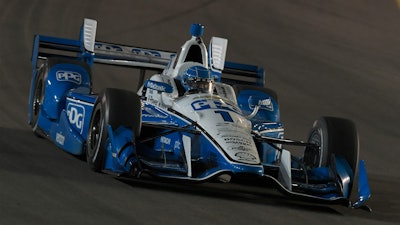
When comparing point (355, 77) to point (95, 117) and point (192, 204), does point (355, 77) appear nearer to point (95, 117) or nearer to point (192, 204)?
point (95, 117)

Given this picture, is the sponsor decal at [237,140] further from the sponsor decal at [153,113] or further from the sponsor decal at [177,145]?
the sponsor decal at [153,113]

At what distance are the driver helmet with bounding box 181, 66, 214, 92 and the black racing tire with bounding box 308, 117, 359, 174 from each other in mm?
1268

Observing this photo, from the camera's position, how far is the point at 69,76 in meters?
13.5

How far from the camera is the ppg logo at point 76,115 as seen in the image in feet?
40.5

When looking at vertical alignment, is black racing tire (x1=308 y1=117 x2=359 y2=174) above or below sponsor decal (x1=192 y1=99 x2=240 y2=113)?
below

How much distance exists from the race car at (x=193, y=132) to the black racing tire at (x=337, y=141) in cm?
1

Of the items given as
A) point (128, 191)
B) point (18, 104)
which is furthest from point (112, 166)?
point (18, 104)

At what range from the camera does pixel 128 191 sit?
10.1 metres

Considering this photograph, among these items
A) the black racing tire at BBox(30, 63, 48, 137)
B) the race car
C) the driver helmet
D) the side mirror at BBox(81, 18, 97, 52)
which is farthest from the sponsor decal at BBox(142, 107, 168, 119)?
the side mirror at BBox(81, 18, 97, 52)

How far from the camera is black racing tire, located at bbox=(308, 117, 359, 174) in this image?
1132 centimetres

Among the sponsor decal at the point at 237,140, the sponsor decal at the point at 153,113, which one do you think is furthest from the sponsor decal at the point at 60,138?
the sponsor decal at the point at 237,140

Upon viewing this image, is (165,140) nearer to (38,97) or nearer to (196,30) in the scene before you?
(196,30)

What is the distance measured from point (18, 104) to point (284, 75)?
678cm

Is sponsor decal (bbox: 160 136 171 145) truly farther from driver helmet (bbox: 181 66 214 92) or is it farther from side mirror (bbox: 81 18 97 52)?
side mirror (bbox: 81 18 97 52)
